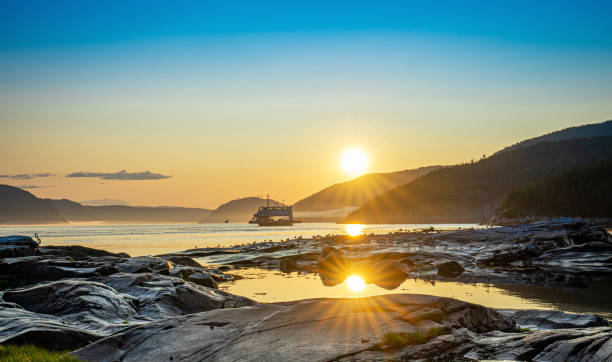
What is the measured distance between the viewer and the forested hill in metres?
156

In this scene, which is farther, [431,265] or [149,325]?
[431,265]

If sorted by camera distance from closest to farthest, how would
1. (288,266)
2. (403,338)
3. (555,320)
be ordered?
(403,338) → (555,320) → (288,266)

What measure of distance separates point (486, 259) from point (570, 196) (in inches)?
5406

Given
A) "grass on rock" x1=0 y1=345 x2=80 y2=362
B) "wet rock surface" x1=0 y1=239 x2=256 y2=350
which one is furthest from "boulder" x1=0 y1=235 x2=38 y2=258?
"grass on rock" x1=0 y1=345 x2=80 y2=362

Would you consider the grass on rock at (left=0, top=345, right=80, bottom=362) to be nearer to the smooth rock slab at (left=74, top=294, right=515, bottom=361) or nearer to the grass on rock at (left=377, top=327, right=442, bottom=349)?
the smooth rock slab at (left=74, top=294, right=515, bottom=361)

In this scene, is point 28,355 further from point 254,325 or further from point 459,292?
point 459,292

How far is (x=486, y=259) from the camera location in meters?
48.4

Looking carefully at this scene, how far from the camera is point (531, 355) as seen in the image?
11.9 m

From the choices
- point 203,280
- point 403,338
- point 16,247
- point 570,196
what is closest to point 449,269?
point 203,280

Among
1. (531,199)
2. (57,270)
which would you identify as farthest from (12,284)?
(531,199)

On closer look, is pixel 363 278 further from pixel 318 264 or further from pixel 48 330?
pixel 48 330

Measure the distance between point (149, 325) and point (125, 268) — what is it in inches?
798

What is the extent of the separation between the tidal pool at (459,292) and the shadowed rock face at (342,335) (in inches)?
466

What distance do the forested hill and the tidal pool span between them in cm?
13800
